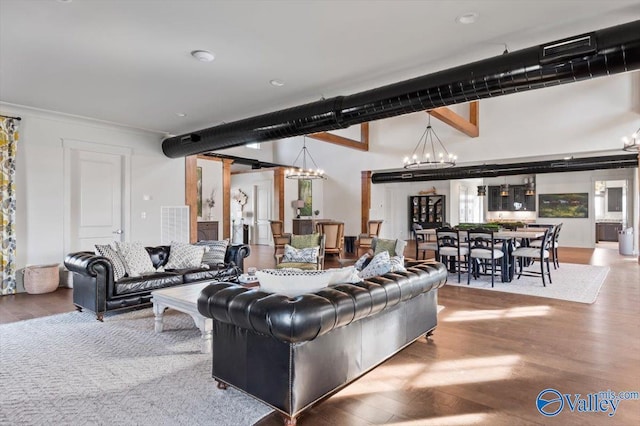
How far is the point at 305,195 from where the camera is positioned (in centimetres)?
1287

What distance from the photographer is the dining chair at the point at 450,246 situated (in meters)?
6.60

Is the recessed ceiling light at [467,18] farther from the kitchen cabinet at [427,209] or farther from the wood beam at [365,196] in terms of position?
the kitchen cabinet at [427,209]

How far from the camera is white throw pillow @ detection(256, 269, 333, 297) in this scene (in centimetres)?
246

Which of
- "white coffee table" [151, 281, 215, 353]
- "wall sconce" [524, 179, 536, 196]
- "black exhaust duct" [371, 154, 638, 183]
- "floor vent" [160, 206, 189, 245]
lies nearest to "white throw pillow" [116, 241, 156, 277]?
"white coffee table" [151, 281, 215, 353]

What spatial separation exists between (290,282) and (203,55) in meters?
2.57

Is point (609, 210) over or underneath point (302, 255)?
over

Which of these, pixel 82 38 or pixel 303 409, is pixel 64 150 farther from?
pixel 303 409

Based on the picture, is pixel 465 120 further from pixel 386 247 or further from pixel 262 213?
pixel 262 213

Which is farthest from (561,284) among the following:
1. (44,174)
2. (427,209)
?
(427,209)

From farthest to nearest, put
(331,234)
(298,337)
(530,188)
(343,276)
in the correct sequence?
(530,188)
(331,234)
(343,276)
(298,337)

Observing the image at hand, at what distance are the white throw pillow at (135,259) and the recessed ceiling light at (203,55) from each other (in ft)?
8.98

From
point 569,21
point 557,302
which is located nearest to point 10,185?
point 569,21

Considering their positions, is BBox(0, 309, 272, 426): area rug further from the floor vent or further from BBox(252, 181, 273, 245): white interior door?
BBox(252, 181, 273, 245): white interior door

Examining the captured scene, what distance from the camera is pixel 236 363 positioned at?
2.44 metres
